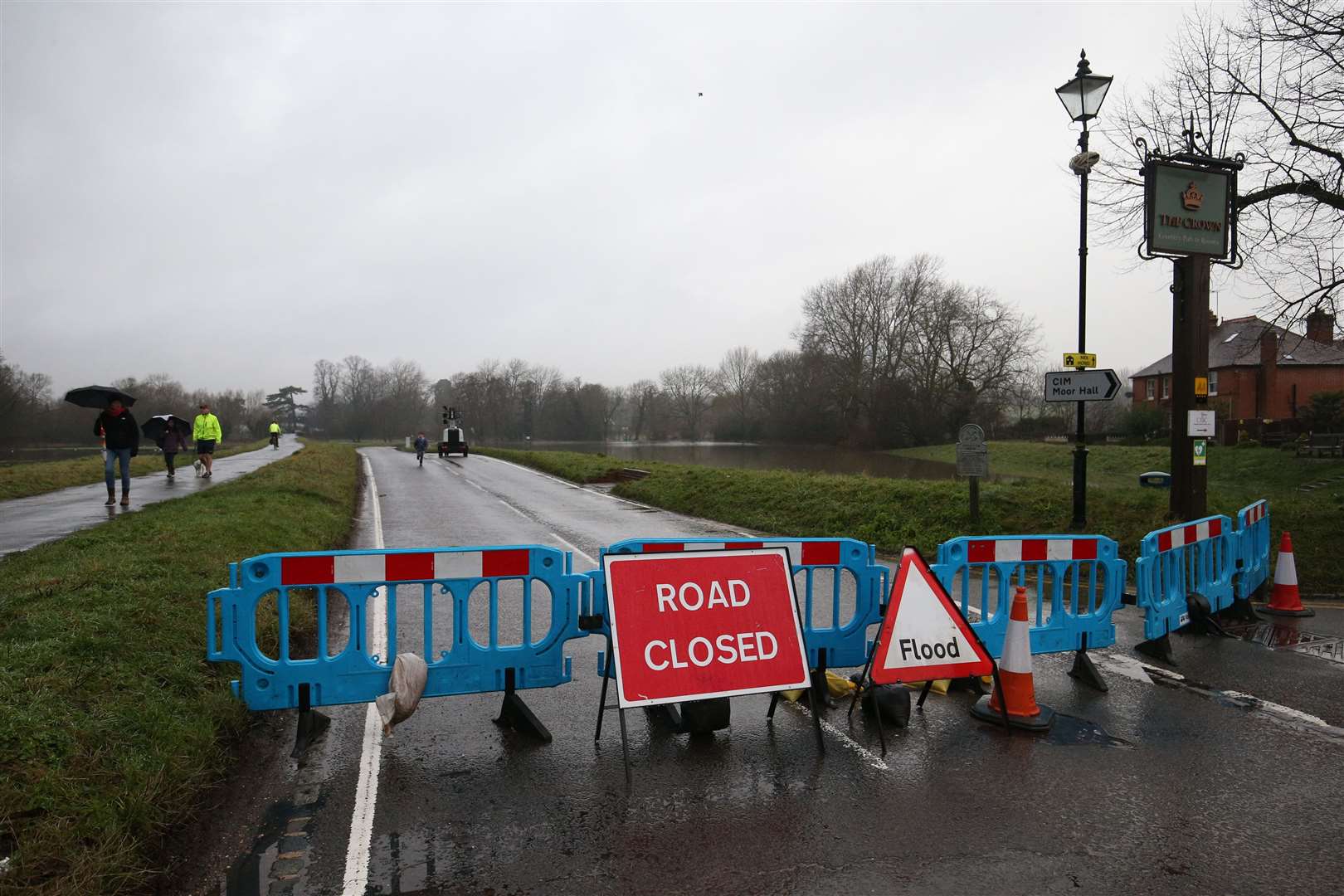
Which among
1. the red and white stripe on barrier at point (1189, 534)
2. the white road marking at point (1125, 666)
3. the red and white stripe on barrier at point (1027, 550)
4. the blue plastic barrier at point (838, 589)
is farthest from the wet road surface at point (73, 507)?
the red and white stripe on barrier at point (1189, 534)

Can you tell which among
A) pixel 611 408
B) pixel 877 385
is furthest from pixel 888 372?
pixel 611 408

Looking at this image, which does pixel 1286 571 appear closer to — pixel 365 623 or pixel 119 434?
pixel 365 623

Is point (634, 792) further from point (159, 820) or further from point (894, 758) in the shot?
point (159, 820)

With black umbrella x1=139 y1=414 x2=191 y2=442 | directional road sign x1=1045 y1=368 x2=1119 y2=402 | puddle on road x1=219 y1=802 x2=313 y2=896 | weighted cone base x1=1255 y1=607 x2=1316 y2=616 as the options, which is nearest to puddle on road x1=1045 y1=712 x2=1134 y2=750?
puddle on road x1=219 y1=802 x2=313 y2=896

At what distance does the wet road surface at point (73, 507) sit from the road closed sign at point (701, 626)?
916cm

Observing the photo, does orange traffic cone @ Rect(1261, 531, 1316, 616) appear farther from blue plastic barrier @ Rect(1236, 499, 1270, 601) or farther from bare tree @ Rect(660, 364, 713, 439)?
bare tree @ Rect(660, 364, 713, 439)

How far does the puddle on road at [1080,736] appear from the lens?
498cm

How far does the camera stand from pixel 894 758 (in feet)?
15.6

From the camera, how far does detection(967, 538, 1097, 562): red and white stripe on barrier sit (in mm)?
→ 6074

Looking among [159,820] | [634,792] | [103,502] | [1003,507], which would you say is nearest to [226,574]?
[159,820]

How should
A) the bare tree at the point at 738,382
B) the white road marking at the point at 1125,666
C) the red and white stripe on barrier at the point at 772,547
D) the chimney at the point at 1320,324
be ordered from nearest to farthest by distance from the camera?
the red and white stripe on barrier at the point at 772,547, the white road marking at the point at 1125,666, the chimney at the point at 1320,324, the bare tree at the point at 738,382

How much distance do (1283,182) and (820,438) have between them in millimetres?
61329

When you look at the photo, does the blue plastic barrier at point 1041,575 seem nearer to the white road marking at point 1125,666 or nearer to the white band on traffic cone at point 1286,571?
the white road marking at point 1125,666

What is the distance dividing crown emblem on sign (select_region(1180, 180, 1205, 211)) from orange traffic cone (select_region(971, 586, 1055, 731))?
24.8 feet
